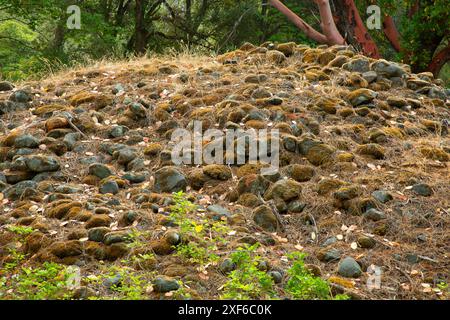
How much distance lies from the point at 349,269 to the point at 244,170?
1631mm

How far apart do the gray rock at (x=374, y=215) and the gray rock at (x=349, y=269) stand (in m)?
0.70

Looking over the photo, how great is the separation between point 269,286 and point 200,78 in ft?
13.3

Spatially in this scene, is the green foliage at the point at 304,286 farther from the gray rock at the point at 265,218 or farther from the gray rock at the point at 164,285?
the gray rock at the point at 265,218

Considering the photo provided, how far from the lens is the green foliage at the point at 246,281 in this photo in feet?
13.9

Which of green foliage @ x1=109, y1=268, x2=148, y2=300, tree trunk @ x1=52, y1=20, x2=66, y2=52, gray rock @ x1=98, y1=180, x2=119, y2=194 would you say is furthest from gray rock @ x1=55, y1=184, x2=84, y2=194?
tree trunk @ x1=52, y1=20, x2=66, y2=52

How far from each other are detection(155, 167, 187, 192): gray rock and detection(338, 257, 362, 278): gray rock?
68.3 inches

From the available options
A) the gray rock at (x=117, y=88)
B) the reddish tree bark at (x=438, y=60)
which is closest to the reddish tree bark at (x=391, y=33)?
the reddish tree bark at (x=438, y=60)

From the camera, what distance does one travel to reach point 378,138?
6598 millimetres

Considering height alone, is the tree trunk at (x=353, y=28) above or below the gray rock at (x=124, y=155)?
above

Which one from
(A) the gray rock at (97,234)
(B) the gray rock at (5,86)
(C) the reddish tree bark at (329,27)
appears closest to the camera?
(A) the gray rock at (97,234)

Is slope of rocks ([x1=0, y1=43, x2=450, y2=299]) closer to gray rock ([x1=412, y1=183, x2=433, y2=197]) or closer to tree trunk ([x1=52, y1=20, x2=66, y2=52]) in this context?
gray rock ([x1=412, y1=183, x2=433, y2=197])

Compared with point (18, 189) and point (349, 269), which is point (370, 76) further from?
point (18, 189)

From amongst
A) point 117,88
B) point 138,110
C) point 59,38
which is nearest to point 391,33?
point 117,88

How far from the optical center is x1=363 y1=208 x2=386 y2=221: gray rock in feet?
17.8
